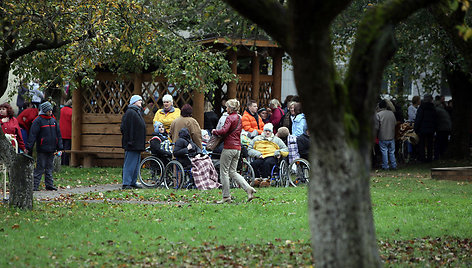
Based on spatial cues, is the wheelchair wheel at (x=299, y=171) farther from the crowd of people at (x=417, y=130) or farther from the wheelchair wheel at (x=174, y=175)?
the crowd of people at (x=417, y=130)

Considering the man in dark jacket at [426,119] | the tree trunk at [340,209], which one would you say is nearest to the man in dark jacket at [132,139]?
the man in dark jacket at [426,119]

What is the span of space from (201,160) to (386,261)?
865 centimetres

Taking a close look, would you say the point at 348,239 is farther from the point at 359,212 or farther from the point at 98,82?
the point at 98,82

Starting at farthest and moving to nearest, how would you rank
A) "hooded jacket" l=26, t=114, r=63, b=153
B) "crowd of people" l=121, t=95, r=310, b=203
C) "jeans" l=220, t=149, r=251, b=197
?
"crowd of people" l=121, t=95, r=310, b=203, "hooded jacket" l=26, t=114, r=63, b=153, "jeans" l=220, t=149, r=251, b=197

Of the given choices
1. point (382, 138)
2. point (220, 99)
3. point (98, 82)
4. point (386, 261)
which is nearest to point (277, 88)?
point (220, 99)

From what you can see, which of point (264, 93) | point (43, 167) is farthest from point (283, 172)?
point (264, 93)

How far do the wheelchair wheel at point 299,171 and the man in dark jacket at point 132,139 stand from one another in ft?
11.1

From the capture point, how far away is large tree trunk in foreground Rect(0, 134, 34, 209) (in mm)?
12219

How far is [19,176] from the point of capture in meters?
12.2

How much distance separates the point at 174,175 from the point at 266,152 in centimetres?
221

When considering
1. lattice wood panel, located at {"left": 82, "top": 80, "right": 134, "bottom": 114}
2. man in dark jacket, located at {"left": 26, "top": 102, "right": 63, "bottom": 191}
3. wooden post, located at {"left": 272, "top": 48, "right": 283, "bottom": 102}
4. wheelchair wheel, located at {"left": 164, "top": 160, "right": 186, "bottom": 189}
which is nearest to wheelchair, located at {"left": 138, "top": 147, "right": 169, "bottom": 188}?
wheelchair wheel, located at {"left": 164, "top": 160, "right": 186, "bottom": 189}

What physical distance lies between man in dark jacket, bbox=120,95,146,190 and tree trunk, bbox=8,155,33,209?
15.6ft

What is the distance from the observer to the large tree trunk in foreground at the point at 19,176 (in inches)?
481

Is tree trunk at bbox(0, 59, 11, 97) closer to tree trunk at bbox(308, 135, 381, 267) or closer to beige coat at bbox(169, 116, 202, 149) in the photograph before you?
beige coat at bbox(169, 116, 202, 149)
